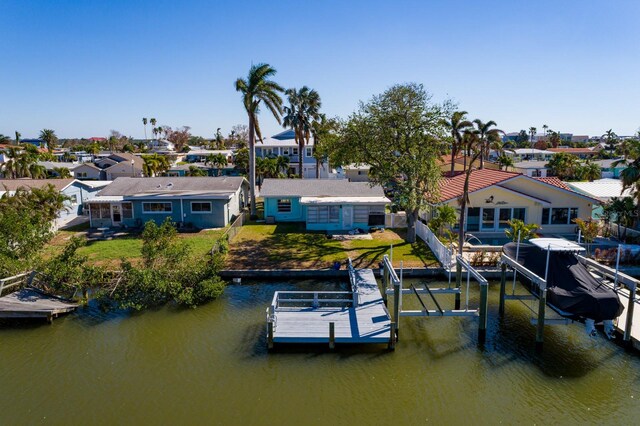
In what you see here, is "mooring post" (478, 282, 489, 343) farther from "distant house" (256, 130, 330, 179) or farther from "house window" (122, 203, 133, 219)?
"distant house" (256, 130, 330, 179)

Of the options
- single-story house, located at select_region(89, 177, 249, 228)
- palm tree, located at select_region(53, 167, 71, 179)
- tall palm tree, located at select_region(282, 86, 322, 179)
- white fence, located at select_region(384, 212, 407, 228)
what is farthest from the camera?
palm tree, located at select_region(53, 167, 71, 179)

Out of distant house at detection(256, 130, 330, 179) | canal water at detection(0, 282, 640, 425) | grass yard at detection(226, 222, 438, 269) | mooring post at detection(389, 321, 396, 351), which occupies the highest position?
distant house at detection(256, 130, 330, 179)

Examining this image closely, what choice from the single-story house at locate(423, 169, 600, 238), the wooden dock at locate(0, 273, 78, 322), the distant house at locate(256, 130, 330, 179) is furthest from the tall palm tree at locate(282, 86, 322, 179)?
the wooden dock at locate(0, 273, 78, 322)

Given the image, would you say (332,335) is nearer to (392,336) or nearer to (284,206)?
(392,336)

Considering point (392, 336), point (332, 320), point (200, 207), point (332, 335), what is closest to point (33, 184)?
point (200, 207)

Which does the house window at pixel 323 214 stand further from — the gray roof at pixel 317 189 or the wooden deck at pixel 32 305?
the wooden deck at pixel 32 305

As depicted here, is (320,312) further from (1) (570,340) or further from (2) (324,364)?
(1) (570,340)

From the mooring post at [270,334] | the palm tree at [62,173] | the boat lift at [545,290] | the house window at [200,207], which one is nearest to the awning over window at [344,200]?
the house window at [200,207]
